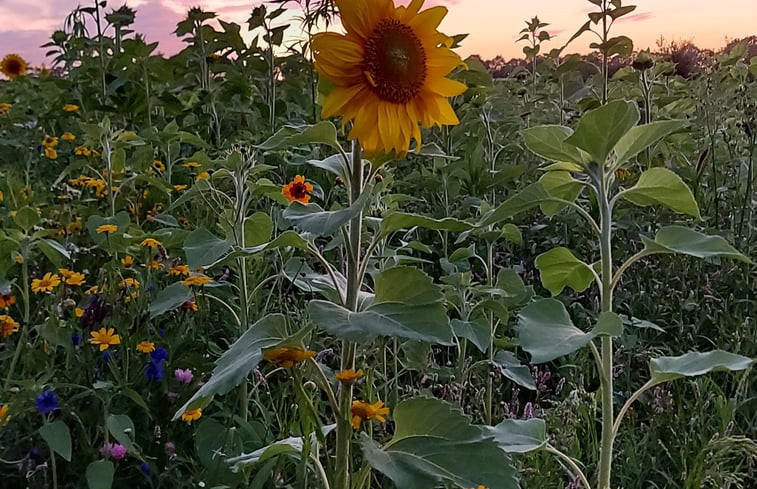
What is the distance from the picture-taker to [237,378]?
3.20 ft

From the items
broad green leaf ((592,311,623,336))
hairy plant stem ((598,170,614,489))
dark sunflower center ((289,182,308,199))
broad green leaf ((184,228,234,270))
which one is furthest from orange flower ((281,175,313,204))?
broad green leaf ((592,311,623,336))

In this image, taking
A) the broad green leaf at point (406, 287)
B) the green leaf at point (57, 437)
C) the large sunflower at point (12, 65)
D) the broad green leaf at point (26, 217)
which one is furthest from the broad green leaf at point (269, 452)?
the large sunflower at point (12, 65)

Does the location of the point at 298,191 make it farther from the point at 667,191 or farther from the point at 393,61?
the point at 667,191

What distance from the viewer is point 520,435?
1.22 meters

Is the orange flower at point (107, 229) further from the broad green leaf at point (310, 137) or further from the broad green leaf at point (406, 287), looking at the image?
the broad green leaf at point (406, 287)

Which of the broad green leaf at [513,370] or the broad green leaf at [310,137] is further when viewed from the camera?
the broad green leaf at [513,370]

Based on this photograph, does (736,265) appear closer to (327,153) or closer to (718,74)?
(718,74)

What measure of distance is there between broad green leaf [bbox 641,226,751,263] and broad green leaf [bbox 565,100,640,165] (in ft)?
0.49

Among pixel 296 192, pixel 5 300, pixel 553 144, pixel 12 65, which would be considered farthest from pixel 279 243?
pixel 12 65

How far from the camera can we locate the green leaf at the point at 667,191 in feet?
3.82

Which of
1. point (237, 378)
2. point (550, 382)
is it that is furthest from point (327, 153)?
point (237, 378)

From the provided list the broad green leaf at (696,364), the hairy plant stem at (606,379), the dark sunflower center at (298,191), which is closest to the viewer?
the broad green leaf at (696,364)

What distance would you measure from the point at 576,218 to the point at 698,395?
133 centimetres

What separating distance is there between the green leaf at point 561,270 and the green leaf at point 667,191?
0.45 ft
